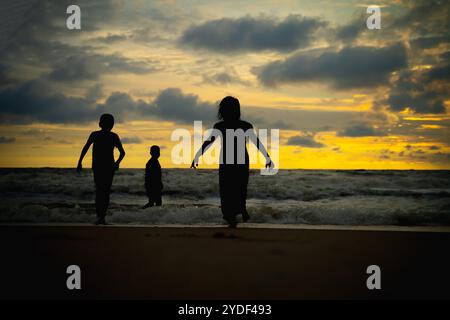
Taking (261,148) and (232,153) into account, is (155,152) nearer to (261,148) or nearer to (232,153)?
(232,153)

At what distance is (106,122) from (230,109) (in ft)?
8.23

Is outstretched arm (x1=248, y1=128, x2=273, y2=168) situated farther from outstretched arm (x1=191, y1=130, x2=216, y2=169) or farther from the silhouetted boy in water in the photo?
the silhouetted boy in water

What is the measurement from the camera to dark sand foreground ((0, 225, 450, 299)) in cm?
401

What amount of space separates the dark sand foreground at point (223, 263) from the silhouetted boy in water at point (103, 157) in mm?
1299

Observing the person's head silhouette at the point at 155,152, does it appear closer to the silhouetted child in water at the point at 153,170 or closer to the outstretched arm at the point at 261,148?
the silhouetted child in water at the point at 153,170

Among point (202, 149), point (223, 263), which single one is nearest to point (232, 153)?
point (202, 149)

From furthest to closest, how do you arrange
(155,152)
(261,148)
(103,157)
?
(155,152) → (103,157) → (261,148)

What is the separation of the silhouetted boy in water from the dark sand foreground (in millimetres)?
1299

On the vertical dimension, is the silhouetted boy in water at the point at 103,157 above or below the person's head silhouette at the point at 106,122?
below

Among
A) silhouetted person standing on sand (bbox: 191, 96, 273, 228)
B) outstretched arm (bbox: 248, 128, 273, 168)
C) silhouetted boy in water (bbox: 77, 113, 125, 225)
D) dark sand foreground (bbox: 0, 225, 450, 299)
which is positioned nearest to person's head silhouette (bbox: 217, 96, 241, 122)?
silhouetted person standing on sand (bbox: 191, 96, 273, 228)

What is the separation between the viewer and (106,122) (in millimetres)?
9383

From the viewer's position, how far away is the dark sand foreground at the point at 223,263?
4008mm

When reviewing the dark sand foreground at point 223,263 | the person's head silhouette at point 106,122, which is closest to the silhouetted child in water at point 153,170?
the person's head silhouette at point 106,122
